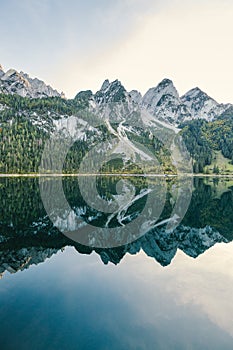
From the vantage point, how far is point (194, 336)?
15.4 metres

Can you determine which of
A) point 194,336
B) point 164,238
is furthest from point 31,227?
point 194,336

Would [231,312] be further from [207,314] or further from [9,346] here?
[9,346]

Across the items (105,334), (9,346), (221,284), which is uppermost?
(9,346)

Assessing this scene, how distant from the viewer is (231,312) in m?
18.4

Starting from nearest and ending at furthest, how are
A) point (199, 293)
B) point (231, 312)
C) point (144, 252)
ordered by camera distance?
point (231, 312), point (199, 293), point (144, 252)

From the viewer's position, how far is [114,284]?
22.6 m

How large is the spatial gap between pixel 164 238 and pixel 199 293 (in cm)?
1542

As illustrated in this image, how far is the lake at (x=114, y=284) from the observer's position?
1510 centimetres

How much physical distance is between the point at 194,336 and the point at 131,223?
30.3 metres

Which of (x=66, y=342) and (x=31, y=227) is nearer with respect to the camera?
(x=66, y=342)

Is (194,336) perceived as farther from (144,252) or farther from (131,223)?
(131,223)

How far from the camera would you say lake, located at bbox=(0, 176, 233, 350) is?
49.5ft

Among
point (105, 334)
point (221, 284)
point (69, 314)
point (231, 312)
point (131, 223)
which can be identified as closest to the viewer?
point (105, 334)

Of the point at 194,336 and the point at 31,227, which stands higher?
the point at 31,227
